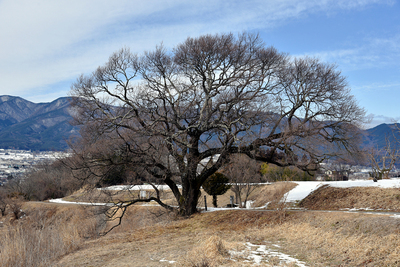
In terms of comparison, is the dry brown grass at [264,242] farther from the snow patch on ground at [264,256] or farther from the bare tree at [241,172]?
the bare tree at [241,172]

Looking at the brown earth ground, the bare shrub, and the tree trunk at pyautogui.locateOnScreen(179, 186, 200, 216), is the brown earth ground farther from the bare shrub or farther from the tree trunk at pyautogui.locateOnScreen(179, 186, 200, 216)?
the tree trunk at pyautogui.locateOnScreen(179, 186, 200, 216)

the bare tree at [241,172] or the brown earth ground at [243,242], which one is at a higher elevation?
the bare tree at [241,172]

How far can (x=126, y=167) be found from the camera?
17281mm

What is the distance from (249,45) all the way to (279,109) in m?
3.78

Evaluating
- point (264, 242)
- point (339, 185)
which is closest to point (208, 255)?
point (264, 242)

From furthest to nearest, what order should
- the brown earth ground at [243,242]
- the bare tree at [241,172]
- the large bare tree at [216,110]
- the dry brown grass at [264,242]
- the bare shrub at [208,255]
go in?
the bare tree at [241,172] → the large bare tree at [216,110] → the brown earth ground at [243,242] → the dry brown grass at [264,242] → the bare shrub at [208,255]

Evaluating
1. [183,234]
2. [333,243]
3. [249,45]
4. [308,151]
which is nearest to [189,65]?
[249,45]

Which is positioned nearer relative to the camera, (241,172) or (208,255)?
(208,255)

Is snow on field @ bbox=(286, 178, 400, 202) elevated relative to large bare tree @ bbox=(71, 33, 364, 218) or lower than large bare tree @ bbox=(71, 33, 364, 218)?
lower

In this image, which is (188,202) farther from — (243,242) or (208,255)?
(208,255)

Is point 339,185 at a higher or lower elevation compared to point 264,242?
higher

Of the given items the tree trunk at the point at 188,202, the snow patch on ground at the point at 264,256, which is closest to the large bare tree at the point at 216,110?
the tree trunk at the point at 188,202

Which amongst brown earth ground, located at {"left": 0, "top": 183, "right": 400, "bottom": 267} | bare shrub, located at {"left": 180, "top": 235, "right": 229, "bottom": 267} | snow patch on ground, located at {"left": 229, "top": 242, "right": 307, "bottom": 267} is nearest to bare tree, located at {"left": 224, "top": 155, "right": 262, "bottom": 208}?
brown earth ground, located at {"left": 0, "top": 183, "right": 400, "bottom": 267}

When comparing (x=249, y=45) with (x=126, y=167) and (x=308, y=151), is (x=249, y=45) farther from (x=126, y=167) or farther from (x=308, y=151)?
(x=126, y=167)
